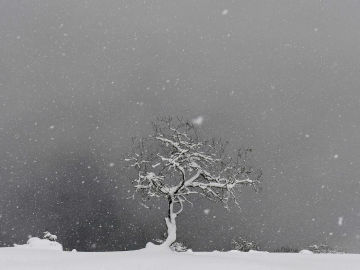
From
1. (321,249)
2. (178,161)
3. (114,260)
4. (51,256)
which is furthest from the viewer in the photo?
(321,249)

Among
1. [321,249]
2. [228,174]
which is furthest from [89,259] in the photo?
[321,249]

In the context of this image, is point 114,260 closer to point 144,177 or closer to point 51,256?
point 51,256

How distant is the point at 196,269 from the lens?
1145cm

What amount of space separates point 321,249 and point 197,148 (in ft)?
233

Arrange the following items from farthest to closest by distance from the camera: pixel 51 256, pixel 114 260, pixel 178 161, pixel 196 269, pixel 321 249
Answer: pixel 321 249 → pixel 178 161 → pixel 51 256 → pixel 114 260 → pixel 196 269

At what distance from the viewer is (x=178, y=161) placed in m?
21.5

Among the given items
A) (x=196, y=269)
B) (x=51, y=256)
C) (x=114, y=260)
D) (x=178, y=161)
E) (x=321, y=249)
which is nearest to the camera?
(x=196, y=269)

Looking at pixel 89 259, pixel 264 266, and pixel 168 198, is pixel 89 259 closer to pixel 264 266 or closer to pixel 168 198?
pixel 264 266

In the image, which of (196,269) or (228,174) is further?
(228,174)

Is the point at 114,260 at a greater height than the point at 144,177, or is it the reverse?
the point at 144,177

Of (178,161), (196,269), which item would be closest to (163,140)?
(178,161)

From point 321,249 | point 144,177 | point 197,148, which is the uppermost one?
point 197,148

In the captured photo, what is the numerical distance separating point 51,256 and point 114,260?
230 cm

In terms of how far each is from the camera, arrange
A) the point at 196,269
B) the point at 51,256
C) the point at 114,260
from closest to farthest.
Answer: the point at 196,269 → the point at 114,260 → the point at 51,256
